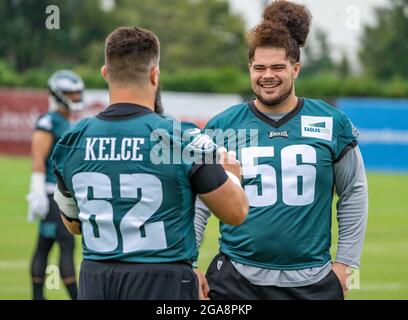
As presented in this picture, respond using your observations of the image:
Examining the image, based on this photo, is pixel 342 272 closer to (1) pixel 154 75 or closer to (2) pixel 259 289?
(2) pixel 259 289

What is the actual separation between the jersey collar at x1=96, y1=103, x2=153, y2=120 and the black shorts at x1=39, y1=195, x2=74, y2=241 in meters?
5.66

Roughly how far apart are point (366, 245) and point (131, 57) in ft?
37.4

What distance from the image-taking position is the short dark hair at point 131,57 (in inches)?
196

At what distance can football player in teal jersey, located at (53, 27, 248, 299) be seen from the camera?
488 centimetres

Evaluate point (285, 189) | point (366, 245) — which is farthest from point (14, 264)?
point (285, 189)

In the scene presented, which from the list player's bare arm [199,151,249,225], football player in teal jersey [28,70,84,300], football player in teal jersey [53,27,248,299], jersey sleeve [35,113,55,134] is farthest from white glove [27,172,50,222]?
player's bare arm [199,151,249,225]

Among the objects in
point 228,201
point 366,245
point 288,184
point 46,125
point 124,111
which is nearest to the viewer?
point 228,201

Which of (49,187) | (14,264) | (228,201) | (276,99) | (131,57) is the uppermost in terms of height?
(131,57)

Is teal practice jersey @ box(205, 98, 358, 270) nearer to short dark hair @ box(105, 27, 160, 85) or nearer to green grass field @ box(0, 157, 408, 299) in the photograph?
short dark hair @ box(105, 27, 160, 85)

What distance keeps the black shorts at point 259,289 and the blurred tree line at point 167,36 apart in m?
49.2

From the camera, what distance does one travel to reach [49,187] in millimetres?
10758

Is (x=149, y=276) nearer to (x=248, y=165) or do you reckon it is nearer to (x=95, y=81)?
(x=248, y=165)

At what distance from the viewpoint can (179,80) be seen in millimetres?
38656

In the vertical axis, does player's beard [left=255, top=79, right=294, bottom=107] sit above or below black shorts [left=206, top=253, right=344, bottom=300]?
above
